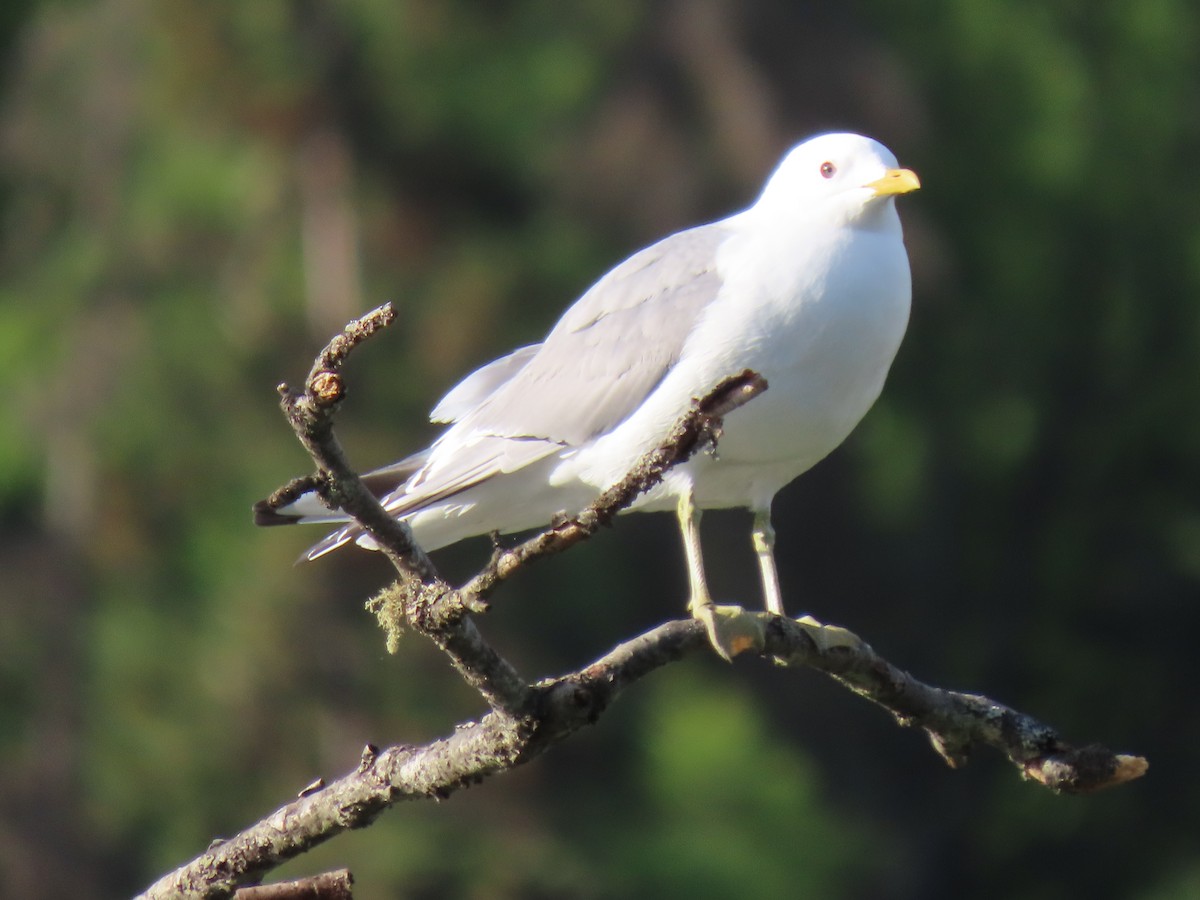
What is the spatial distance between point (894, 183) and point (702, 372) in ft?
1.49

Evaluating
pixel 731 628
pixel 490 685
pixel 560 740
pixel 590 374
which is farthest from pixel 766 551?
pixel 490 685

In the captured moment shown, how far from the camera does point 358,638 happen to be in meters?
7.70

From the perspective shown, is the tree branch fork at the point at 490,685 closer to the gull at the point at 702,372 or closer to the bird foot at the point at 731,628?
the bird foot at the point at 731,628

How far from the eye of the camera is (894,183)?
303 centimetres

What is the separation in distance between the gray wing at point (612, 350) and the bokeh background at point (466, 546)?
416cm

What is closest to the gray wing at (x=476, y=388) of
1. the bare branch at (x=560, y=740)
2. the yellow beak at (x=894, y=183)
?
the yellow beak at (x=894, y=183)

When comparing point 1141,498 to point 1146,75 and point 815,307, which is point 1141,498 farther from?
point 815,307

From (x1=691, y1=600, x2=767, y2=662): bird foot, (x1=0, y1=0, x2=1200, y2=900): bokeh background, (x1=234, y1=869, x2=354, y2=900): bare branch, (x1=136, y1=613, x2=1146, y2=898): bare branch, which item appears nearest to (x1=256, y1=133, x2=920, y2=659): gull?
(x1=691, y1=600, x2=767, y2=662): bird foot

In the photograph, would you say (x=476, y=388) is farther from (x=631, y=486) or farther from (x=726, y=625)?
(x=631, y=486)

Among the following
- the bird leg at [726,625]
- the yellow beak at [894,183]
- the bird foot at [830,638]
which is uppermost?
the yellow beak at [894,183]

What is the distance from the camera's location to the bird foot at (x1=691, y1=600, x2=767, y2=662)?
7.57 ft

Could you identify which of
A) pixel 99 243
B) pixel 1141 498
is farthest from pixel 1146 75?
pixel 99 243

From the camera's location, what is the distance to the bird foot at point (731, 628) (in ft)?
7.57

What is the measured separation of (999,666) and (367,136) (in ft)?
16.4
